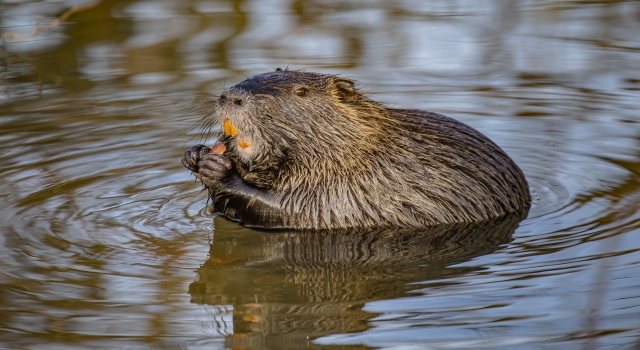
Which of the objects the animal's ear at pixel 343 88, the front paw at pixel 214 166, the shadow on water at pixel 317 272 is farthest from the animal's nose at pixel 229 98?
the shadow on water at pixel 317 272

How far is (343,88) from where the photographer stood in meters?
4.62

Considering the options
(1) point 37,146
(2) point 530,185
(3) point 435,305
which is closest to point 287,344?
(3) point 435,305

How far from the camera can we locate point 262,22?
30.8ft

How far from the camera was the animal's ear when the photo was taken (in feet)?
15.1

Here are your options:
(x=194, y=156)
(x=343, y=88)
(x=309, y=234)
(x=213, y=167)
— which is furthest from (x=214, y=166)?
(x=343, y=88)

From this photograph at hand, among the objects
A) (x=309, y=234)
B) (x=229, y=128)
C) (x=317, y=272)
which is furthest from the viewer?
(x=309, y=234)

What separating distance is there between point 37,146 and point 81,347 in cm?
303

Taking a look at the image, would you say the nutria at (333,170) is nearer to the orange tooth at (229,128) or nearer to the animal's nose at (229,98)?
the orange tooth at (229,128)

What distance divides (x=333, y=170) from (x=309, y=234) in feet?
1.07

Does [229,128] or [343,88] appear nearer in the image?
[229,128]

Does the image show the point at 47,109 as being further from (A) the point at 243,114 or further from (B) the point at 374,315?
(B) the point at 374,315

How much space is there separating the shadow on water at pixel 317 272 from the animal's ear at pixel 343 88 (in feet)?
2.19

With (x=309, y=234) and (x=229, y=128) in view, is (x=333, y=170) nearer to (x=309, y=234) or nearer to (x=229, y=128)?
(x=309, y=234)

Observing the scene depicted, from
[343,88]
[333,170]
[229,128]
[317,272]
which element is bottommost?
[317,272]
